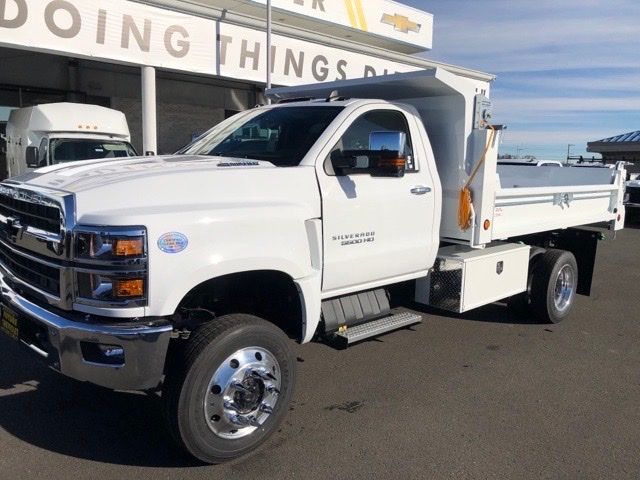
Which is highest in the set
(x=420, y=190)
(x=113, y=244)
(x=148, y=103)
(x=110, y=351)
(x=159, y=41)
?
(x=159, y=41)

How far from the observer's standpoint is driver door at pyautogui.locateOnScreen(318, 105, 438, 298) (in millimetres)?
4012

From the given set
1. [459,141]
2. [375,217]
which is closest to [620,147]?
[459,141]

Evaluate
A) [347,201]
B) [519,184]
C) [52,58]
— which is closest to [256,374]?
[347,201]

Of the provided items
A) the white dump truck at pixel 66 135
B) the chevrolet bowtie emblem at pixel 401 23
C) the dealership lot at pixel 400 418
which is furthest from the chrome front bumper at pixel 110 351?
the chevrolet bowtie emblem at pixel 401 23

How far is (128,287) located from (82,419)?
1.56 meters

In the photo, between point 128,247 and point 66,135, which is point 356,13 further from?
point 128,247

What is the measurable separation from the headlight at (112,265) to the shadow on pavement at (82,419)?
3.68 ft

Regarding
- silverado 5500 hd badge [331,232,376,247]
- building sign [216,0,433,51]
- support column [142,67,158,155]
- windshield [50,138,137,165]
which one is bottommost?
silverado 5500 hd badge [331,232,376,247]

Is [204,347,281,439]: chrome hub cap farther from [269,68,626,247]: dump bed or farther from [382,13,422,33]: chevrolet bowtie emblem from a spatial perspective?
[382,13,422,33]: chevrolet bowtie emblem

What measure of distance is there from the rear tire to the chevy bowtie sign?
10.3m

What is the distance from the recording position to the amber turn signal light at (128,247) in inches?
115

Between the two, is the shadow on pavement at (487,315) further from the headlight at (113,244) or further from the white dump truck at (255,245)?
the headlight at (113,244)

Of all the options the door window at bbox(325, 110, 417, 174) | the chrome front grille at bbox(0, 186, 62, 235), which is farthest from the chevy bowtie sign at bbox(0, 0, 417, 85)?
the door window at bbox(325, 110, 417, 174)

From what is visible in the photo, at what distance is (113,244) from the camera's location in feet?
9.55
